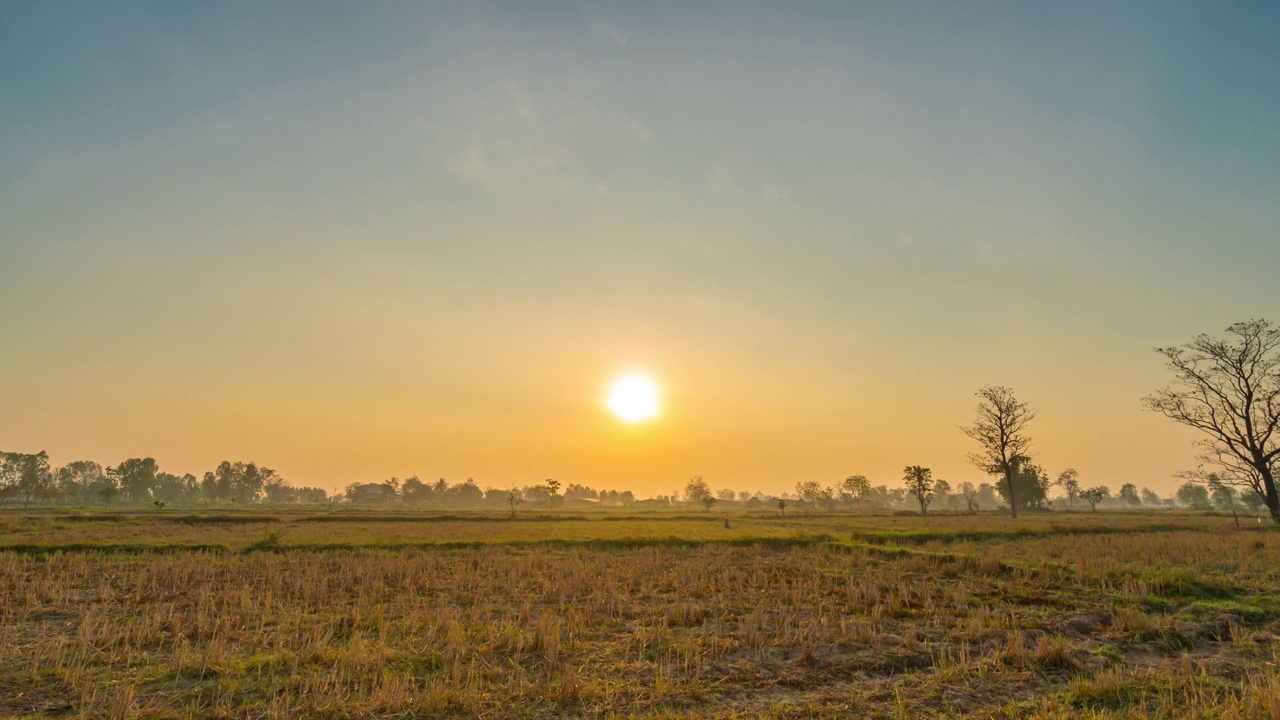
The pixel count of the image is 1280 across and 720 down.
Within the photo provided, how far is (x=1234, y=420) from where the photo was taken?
4216 cm

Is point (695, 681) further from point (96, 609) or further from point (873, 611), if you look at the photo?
point (96, 609)

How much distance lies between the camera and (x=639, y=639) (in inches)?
464

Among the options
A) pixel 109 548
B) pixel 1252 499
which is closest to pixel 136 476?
pixel 109 548

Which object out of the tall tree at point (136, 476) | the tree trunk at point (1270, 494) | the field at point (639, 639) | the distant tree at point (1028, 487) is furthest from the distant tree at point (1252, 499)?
the tall tree at point (136, 476)

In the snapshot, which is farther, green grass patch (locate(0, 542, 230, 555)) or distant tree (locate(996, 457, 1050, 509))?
distant tree (locate(996, 457, 1050, 509))

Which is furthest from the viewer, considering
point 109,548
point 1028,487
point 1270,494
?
point 1028,487

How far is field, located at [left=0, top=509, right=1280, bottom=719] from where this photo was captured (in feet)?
27.6

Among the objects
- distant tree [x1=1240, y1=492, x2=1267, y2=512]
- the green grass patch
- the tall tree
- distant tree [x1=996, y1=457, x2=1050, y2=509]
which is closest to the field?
the green grass patch

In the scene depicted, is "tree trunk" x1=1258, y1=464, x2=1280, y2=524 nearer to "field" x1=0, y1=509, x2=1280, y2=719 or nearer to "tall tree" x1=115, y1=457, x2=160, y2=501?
"field" x1=0, y1=509, x2=1280, y2=719

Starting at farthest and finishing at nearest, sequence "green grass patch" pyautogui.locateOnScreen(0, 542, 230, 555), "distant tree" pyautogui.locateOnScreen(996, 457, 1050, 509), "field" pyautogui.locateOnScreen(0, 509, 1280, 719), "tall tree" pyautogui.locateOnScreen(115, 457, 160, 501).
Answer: "tall tree" pyautogui.locateOnScreen(115, 457, 160, 501), "distant tree" pyautogui.locateOnScreen(996, 457, 1050, 509), "green grass patch" pyautogui.locateOnScreen(0, 542, 230, 555), "field" pyautogui.locateOnScreen(0, 509, 1280, 719)

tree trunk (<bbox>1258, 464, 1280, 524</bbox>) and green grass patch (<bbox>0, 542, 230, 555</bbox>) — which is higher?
tree trunk (<bbox>1258, 464, 1280, 524</bbox>)

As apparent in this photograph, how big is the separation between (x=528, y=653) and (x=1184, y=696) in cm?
1085

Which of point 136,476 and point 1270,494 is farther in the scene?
point 136,476

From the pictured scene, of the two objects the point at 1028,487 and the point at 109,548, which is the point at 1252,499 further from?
the point at 109,548
